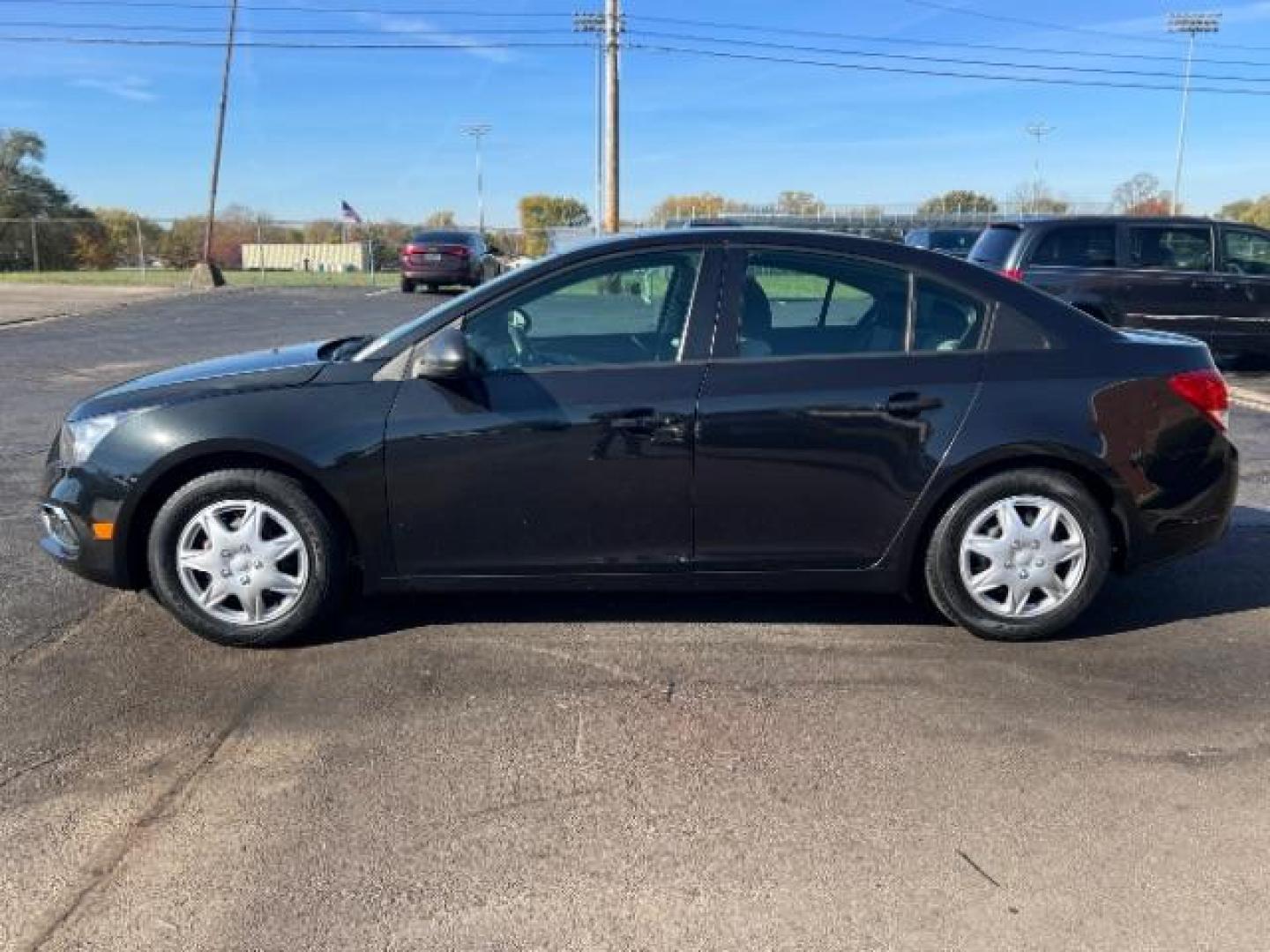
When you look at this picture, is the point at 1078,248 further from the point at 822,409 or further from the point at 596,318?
the point at 596,318

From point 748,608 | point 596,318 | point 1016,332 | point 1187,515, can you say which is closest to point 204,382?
point 596,318

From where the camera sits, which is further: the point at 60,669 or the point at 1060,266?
the point at 1060,266

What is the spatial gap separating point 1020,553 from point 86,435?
3690 mm

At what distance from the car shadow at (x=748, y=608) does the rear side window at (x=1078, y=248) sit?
7433mm

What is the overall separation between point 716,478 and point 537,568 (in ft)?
2.54

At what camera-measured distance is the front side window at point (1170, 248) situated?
11.9 metres

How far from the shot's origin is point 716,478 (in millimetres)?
4094

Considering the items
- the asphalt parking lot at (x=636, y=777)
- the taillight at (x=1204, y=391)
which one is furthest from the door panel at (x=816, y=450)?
the taillight at (x=1204, y=391)

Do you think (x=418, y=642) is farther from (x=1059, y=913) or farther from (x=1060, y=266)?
(x=1060, y=266)

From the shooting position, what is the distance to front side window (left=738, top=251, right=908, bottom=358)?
4227 mm

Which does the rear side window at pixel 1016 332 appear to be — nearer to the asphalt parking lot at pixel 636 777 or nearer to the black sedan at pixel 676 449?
the black sedan at pixel 676 449

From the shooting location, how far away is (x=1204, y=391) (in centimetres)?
439

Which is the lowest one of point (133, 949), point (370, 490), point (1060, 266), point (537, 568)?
point (133, 949)

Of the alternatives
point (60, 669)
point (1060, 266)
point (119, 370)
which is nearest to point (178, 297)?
point (119, 370)
